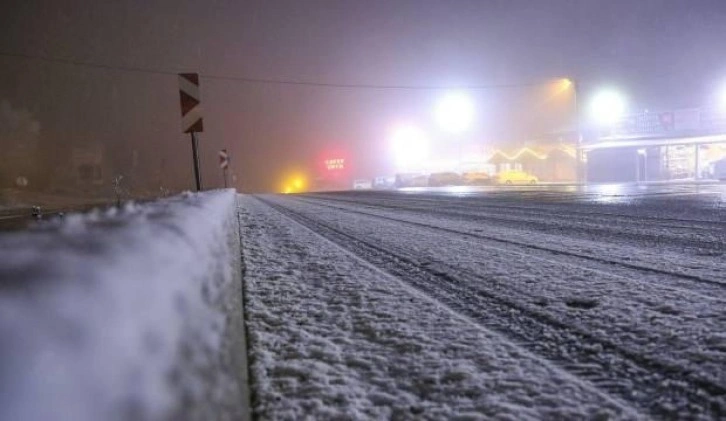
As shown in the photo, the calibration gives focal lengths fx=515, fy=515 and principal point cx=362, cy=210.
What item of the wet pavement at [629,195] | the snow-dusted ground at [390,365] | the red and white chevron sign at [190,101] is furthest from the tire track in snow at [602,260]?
the wet pavement at [629,195]

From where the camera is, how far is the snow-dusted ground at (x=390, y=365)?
6.22 feet

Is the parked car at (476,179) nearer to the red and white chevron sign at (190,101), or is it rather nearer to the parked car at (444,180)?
the parked car at (444,180)

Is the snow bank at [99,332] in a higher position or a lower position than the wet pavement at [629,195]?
Result: higher

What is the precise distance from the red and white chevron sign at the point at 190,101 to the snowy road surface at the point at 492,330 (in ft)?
19.2

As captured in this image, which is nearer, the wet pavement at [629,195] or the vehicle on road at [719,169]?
the wet pavement at [629,195]

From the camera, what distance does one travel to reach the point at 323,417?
6.04ft

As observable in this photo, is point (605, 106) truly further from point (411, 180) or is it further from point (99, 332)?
point (99, 332)

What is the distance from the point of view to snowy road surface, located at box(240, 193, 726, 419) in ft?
6.43

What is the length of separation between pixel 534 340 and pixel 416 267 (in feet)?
7.45

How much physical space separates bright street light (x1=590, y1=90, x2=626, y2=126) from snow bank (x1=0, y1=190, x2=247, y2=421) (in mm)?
57000

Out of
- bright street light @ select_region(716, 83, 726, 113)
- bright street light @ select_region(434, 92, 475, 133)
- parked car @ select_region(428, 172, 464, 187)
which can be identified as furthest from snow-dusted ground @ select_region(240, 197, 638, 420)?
bright street light @ select_region(434, 92, 475, 133)

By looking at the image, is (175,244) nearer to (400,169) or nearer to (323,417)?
(323,417)

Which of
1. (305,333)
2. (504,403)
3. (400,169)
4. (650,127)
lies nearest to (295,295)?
(305,333)

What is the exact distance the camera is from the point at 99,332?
0.57 metres
